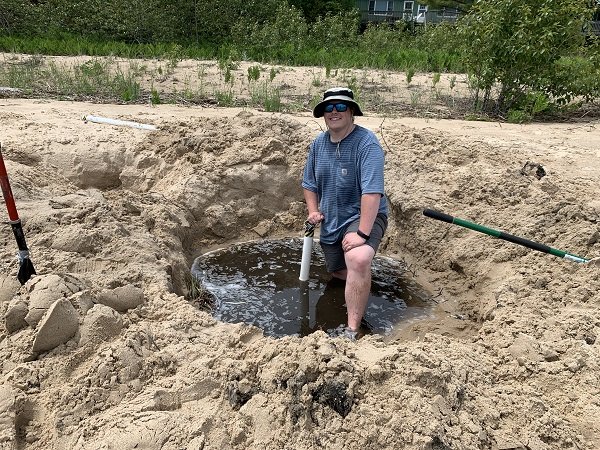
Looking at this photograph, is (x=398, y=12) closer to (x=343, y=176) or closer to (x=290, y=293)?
(x=343, y=176)

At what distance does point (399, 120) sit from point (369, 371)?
5.07m

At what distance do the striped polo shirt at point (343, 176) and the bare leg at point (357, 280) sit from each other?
37cm

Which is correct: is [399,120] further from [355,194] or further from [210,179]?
[355,194]

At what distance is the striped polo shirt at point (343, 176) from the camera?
3100 mm

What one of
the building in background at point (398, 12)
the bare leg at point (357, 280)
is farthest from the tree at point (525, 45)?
the building in background at point (398, 12)

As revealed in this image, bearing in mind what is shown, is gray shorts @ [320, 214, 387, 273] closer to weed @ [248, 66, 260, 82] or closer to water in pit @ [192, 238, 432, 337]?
water in pit @ [192, 238, 432, 337]

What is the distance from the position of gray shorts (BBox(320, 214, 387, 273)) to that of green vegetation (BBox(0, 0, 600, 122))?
3.53 metres

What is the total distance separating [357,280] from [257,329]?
0.79 meters

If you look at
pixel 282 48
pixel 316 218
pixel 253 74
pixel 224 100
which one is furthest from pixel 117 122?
pixel 282 48

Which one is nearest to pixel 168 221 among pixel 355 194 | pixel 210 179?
pixel 210 179

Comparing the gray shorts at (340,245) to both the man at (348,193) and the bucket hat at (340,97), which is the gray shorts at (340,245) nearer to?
the man at (348,193)

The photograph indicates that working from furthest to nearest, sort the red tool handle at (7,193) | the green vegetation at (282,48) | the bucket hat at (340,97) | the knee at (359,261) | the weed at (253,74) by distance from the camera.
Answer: the weed at (253,74), the green vegetation at (282,48), the bucket hat at (340,97), the knee at (359,261), the red tool handle at (7,193)

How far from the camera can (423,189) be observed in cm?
434

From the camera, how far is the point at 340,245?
3.51 m
